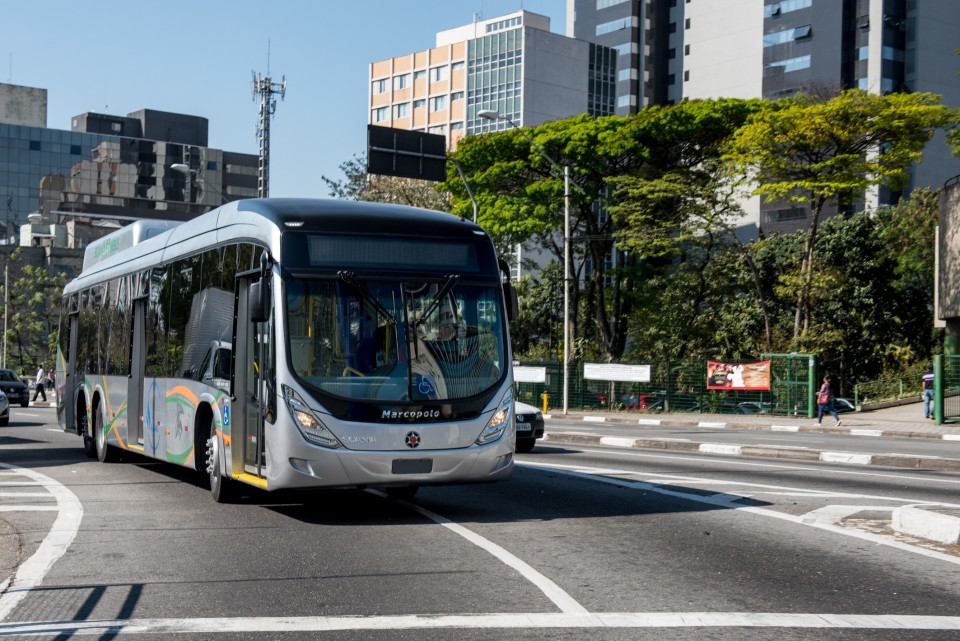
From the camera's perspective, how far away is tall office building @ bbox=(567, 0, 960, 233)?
9225 centimetres

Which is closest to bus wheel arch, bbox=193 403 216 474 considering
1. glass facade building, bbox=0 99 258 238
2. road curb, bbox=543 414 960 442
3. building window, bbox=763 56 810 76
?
road curb, bbox=543 414 960 442

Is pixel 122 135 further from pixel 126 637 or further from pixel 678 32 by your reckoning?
pixel 126 637

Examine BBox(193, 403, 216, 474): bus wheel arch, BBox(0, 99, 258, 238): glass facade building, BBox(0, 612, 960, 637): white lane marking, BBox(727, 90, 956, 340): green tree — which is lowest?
BBox(0, 612, 960, 637): white lane marking

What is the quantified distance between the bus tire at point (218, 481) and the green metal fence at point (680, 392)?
29.1 meters

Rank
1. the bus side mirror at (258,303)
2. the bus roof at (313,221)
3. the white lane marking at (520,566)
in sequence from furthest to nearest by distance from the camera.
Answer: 1. the bus roof at (313,221)
2. the bus side mirror at (258,303)
3. the white lane marking at (520,566)

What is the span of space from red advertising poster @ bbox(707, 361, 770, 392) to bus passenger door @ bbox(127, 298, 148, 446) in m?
27.4

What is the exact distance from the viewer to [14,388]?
4647 centimetres

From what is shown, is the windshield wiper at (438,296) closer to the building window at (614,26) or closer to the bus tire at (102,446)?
the bus tire at (102,446)

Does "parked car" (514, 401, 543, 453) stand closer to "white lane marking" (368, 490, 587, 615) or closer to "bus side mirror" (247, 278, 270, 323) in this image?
"white lane marking" (368, 490, 587, 615)

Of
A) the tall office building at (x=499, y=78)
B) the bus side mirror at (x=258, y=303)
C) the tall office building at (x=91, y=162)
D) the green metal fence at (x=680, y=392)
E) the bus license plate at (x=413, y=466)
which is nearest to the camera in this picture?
the bus license plate at (x=413, y=466)

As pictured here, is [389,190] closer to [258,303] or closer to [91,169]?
[258,303]

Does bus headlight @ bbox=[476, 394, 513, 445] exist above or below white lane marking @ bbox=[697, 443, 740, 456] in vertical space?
above

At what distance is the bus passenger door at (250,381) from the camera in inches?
445

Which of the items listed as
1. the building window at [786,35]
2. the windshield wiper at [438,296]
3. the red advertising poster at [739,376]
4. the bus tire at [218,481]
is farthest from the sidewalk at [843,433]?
the building window at [786,35]
